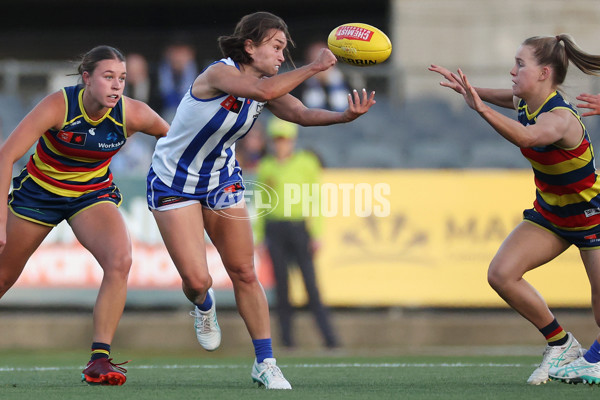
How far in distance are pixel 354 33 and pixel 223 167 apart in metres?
1.14

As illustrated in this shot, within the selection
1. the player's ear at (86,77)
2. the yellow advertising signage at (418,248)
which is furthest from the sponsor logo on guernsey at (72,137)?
the yellow advertising signage at (418,248)

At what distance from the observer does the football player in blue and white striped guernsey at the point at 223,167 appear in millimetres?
6156

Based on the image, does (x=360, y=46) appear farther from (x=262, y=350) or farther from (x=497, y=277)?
(x=262, y=350)

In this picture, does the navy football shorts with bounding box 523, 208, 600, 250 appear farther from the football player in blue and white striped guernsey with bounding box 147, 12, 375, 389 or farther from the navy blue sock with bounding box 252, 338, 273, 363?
the navy blue sock with bounding box 252, 338, 273, 363

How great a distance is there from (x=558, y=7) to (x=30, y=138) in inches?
448

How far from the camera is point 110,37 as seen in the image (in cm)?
1638

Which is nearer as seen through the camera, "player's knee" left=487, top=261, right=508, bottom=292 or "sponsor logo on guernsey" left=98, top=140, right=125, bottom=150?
"player's knee" left=487, top=261, right=508, bottom=292

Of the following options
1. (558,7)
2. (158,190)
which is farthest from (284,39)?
(558,7)

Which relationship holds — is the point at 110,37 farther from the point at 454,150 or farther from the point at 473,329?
the point at 473,329

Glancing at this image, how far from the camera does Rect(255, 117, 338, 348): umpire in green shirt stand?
1099cm

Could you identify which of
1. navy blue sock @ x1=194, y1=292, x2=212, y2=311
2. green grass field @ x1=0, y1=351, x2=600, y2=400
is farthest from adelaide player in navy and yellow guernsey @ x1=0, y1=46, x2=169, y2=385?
navy blue sock @ x1=194, y1=292, x2=212, y2=311

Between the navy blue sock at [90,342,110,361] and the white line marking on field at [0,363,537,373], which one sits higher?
the navy blue sock at [90,342,110,361]

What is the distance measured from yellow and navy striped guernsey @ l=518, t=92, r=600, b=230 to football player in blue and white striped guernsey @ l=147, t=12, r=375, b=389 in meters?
1.07
